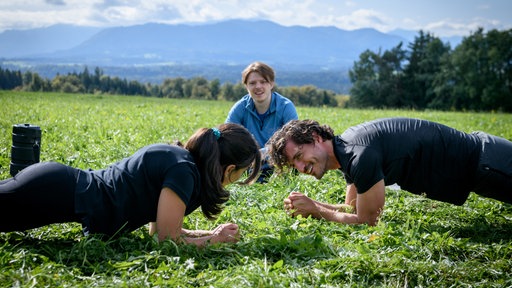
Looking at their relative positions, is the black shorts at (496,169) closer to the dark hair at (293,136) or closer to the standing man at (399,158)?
the standing man at (399,158)

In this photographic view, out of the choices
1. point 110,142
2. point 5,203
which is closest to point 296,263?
point 5,203

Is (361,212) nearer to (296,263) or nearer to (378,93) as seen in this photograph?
(296,263)

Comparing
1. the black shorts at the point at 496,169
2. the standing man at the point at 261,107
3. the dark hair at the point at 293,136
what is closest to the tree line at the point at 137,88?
the standing man at the point at 261,107

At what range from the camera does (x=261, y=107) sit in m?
7.95

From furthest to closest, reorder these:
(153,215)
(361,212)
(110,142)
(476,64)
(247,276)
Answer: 1. (476,64)
2. (110,142)
3. (361,212)
4. (153,215)
5. (247,276)

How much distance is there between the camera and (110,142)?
935 cm

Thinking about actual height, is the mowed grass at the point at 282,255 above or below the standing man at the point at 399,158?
below

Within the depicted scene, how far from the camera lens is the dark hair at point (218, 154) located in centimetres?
393

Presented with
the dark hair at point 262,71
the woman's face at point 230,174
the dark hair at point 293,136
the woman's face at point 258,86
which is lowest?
the woman's face at point 230,174

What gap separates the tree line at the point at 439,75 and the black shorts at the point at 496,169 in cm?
5347

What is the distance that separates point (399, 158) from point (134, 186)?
8.11 feet

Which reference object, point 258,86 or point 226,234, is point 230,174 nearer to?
point 226,234

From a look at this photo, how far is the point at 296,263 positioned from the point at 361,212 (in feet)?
4.17

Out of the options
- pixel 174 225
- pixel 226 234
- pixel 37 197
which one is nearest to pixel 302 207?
pixel 226 234
